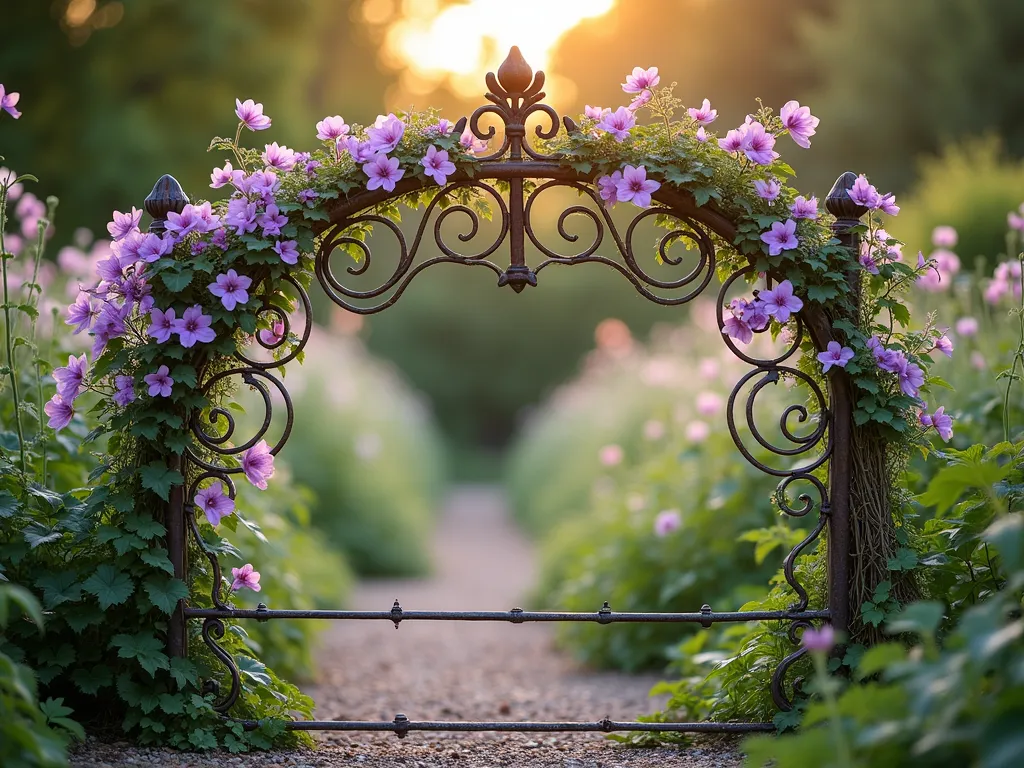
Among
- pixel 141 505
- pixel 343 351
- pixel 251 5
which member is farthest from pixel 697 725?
pixel 251 5

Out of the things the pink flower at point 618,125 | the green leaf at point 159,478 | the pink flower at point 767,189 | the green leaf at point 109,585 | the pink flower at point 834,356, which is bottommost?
the green leaf at point 109,585

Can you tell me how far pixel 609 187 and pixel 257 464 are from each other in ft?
4.36

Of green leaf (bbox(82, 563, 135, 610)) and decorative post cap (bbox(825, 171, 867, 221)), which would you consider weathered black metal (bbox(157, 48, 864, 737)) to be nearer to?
decorative post cap (bbox(825, 171, 867, 221))

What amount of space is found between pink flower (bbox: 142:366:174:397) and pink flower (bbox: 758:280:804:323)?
1711 millimetres

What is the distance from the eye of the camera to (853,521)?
3.03 meters

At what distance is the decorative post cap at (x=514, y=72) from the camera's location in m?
2.90

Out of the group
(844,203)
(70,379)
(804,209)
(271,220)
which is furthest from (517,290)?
(70,379)

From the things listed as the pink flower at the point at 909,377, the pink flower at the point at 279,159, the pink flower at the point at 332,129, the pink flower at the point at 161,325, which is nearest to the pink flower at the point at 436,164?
the pink flower at the point at 332,129

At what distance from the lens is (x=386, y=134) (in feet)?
9.54

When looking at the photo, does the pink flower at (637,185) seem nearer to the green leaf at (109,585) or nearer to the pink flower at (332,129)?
the pink flower at (332,129)

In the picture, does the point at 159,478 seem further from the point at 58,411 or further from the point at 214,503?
the point at 58,411

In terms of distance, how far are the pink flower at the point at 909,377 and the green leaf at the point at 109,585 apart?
2.27m

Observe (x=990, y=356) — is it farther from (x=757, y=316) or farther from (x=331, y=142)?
(x=331, y=142)

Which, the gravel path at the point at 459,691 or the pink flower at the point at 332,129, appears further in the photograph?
the gravel path at the point at 459,691
